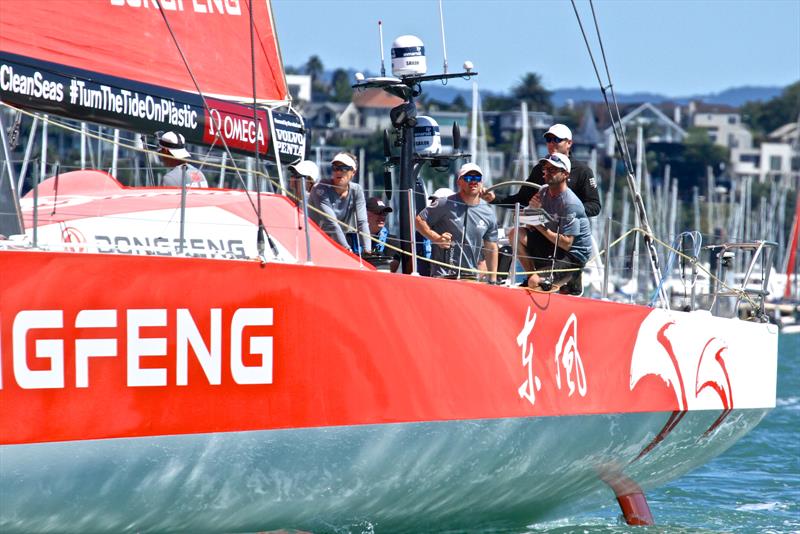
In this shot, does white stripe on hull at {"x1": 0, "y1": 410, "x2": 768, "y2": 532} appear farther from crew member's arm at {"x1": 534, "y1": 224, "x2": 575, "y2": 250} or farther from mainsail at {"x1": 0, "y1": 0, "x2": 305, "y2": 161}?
mainsail at {"x1": 0, "y1": 0, "x2": 305, "y2": 161}

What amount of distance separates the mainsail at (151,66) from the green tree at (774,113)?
371ft

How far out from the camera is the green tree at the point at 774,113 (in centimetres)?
11744

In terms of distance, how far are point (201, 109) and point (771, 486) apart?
17.7 feet

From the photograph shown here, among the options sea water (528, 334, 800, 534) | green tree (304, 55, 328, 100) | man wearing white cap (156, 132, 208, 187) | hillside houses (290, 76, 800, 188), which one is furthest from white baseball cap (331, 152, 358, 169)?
green tree (304, 55, 328, 100)

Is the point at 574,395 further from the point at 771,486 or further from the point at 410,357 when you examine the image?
the point at 771,486

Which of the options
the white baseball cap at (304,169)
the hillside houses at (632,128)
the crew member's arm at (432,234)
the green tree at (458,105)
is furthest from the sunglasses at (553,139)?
the green tree at (458,105)

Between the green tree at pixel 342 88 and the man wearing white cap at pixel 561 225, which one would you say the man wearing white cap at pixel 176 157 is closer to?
the man wearing white cap at pixel 561 225

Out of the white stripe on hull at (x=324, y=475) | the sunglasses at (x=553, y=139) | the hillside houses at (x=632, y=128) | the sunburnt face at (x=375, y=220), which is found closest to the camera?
the white stripe on hull at (x=324, y=475)

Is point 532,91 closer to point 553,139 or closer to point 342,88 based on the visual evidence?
point 342,88

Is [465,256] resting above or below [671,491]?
above

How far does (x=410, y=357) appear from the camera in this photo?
19.3 ft

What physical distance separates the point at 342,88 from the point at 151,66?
101m

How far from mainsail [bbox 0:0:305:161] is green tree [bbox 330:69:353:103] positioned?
89.7 meters

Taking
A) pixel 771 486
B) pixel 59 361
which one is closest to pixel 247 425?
pixel 59 361
